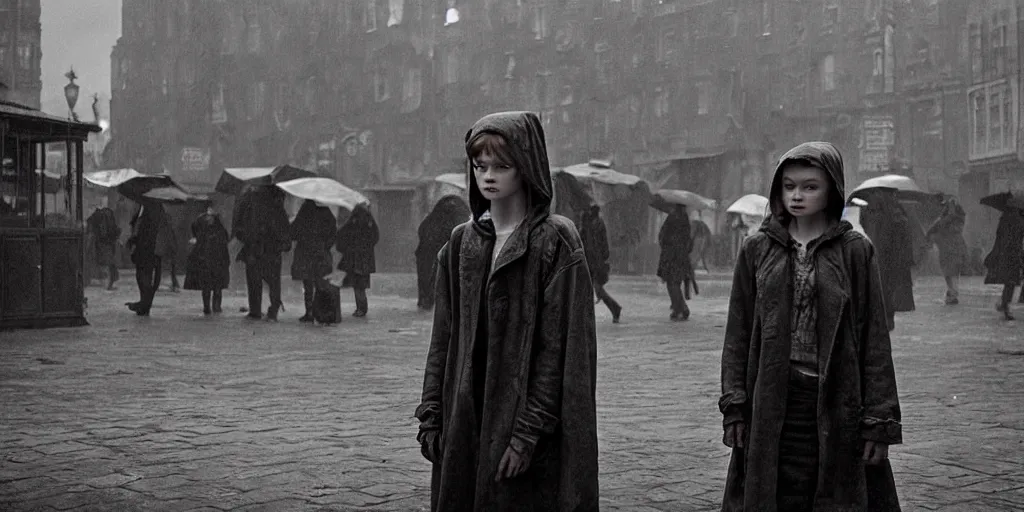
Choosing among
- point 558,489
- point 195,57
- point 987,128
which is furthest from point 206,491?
point 195,57

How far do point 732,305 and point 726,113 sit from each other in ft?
120

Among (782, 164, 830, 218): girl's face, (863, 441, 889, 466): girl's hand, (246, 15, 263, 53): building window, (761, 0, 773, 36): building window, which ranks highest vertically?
(246, 15, 263, 53): building window

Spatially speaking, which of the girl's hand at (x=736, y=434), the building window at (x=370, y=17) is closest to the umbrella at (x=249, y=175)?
the girl's hand at (x=736, y=434)

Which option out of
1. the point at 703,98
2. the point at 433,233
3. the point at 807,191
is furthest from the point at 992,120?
the point at 807,191

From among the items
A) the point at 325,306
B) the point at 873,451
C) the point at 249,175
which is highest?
the point at 249,175

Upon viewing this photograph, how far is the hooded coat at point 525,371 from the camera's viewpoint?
3201 millimetres

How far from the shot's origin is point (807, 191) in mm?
3760

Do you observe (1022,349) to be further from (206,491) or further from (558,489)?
(558,489)

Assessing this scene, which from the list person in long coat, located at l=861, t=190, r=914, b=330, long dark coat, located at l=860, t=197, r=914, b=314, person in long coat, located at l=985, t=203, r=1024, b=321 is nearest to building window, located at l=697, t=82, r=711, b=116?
person in long coat, located at l=985, t=203, r=1024, b=321

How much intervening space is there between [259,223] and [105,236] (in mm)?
9319

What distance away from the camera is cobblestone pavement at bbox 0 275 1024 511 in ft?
18.4

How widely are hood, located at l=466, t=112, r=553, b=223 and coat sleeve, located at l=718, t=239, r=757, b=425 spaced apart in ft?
2.74

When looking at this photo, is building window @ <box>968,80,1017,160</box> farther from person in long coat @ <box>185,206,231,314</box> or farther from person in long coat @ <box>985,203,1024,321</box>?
person in long coat @ <box>185,206,231,314</box>

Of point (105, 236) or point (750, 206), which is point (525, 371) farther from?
point (105, 236)
